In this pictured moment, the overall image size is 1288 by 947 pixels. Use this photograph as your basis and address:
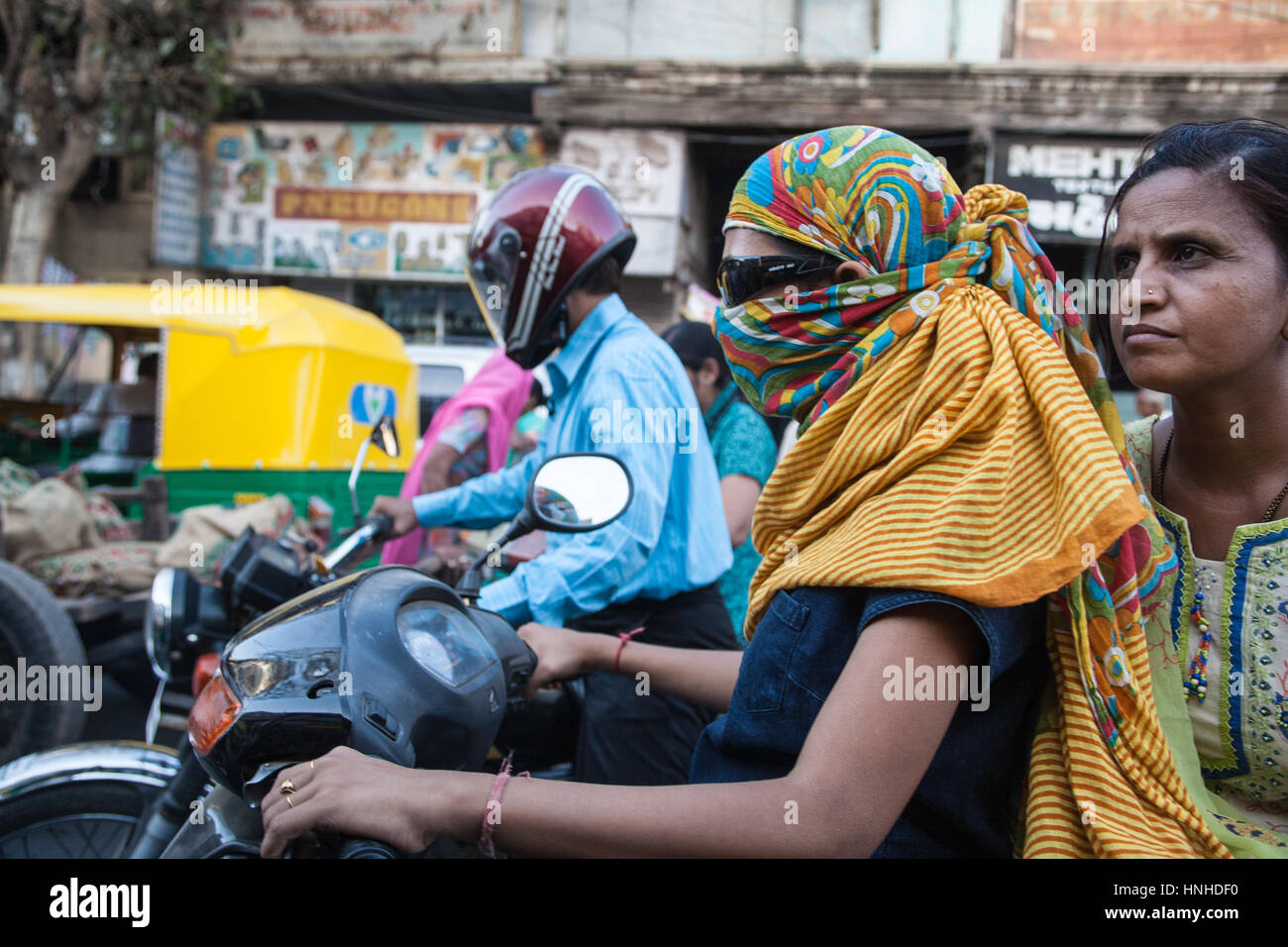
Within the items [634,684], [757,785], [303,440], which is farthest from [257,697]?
[303,440]

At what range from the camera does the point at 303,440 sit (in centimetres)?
636

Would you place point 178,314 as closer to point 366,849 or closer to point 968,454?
point 366,849

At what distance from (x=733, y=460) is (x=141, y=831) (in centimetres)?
252

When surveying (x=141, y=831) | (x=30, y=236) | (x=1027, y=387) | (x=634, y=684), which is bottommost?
(x=141, y=831)

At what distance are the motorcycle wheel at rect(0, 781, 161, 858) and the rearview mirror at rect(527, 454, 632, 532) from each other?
1.05 m

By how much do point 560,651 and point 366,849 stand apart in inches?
27.9

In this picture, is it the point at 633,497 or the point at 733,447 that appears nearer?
the point at 633,497

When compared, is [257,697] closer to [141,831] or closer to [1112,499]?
[141,831]

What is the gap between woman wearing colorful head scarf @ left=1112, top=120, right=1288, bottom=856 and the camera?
1214 mm

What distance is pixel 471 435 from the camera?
4.33 meters

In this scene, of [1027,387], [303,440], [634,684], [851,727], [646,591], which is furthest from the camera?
[303,440]

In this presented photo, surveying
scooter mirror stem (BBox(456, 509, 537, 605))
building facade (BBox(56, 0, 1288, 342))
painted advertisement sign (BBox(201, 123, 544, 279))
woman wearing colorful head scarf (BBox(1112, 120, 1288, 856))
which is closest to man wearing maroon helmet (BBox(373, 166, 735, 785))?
scooter mirror stem (BBox(456, 509, 537, 605))

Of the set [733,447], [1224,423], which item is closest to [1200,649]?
[1224,423]

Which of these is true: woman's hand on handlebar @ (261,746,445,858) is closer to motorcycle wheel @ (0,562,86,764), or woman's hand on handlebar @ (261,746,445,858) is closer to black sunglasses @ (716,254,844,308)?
black sunglasses @ (716,254,844,308)
